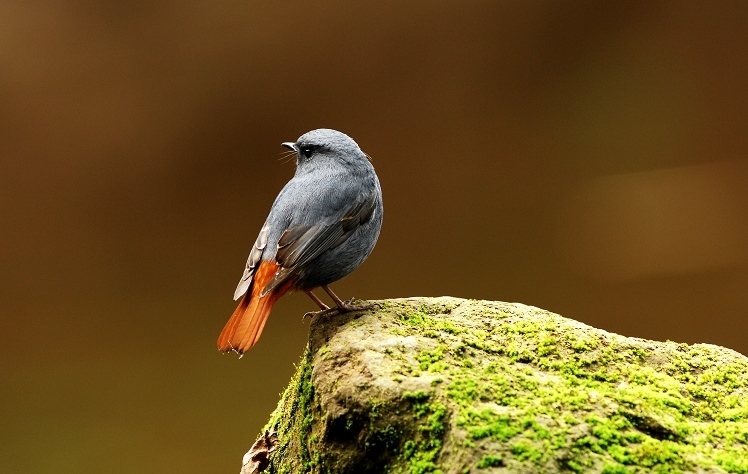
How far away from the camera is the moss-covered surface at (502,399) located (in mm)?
2295

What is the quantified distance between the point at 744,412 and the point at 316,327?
162cm

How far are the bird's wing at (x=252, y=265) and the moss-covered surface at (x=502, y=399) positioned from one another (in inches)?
13.2

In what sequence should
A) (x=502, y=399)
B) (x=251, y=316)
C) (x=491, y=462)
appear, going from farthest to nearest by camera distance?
1. (x=251, y=316)
2. (x=502, y=399)
3. (x=491, y=462)

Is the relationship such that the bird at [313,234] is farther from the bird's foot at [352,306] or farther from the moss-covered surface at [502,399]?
the moss-covered surface at [502,399]

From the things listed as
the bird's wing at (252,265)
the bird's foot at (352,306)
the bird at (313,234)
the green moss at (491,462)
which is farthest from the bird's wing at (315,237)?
the green moss at (491,462)

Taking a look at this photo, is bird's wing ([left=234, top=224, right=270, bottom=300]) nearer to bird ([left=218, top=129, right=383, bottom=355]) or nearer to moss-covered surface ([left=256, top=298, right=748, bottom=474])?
bird ([left=218, top=129, right=383, bottom=355])

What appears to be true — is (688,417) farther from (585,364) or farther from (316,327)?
(316,327)

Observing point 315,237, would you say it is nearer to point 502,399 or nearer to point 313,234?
point 313,234

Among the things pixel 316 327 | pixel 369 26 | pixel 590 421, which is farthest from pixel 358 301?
pixel 369 26

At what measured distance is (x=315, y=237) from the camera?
328 centimetres

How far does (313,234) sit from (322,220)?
0.09 m

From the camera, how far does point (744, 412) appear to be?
270 cm

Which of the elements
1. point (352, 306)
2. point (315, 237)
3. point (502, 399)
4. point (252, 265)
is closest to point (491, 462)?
point (502, 399)

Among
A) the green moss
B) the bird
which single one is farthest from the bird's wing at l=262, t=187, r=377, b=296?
the green moss
